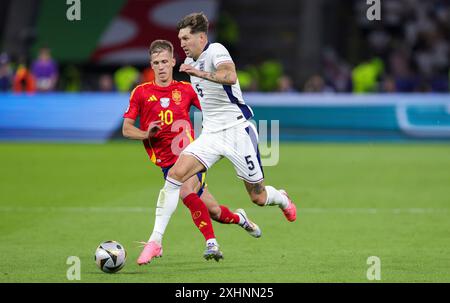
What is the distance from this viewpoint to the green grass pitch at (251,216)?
29.0ft

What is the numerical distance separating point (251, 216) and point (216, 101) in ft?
13.0

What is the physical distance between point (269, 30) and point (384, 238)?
981 inches

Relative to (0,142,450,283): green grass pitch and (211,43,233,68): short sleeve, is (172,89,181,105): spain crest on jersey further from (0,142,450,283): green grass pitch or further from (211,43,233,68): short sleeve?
(0,142,450,283): green grass pitch

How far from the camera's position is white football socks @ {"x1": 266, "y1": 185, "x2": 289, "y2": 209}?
995cm

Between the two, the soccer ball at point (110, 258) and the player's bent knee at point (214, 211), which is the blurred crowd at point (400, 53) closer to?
the player's bent knee at point (214, 211)

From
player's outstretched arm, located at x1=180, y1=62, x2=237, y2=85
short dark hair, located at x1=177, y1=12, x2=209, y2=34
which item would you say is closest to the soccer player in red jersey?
Result: short dark hair, located at x1=177, y1=12, x2=209, y2=34

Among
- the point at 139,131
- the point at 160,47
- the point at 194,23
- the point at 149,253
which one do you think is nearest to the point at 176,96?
the point at 160,47

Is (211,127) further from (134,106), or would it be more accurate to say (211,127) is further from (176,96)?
(134,106)

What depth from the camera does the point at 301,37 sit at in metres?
34.0

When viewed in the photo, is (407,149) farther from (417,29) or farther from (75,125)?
(417,29)

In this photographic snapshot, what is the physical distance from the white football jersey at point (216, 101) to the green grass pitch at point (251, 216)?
1320 millimetres

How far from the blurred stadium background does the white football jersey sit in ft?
4.31

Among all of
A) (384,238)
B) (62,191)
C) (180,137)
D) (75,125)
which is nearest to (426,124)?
(75,125)
